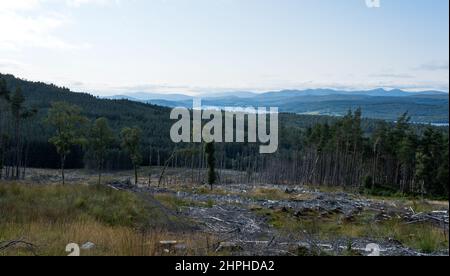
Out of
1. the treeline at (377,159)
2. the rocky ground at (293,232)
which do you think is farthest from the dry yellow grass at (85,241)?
the treeline at (377,159)

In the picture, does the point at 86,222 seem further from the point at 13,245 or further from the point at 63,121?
the point at 63,121

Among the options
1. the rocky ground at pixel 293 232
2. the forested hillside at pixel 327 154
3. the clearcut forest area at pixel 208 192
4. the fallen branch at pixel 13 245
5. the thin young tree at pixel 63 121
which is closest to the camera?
the fallen branch at pixel 13 245

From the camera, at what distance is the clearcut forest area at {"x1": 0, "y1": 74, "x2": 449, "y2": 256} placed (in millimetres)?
8828

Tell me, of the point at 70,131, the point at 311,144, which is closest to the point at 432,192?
the point at 311,144

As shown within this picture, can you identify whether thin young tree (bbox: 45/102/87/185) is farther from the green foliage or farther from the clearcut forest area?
the clearcut forest area

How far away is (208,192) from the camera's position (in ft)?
132

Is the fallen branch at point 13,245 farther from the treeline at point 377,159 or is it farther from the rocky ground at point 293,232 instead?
the treeline at point 377,159

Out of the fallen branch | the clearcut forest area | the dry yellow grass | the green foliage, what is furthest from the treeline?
the fallen branch

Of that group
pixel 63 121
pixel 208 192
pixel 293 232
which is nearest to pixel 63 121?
pixel 63 121

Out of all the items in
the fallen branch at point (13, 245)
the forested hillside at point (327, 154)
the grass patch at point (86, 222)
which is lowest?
the forested hillside at point (327, 154)

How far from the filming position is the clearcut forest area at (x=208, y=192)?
8.83 m

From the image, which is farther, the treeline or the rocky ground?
the treeline

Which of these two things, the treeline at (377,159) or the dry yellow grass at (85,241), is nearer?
the dry yellow grass at (85,241)
